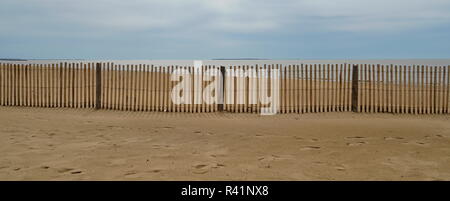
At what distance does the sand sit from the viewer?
4.23 metres

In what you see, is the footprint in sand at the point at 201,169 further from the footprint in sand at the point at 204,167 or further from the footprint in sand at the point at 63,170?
the footprint in sand at the point at 63,170

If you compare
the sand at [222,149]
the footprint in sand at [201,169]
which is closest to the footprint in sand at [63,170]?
the sand at [222,149]

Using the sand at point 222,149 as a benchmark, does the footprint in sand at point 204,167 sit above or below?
below

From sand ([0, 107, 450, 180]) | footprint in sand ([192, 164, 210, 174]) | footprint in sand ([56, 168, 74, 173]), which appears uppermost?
sand ([0, 107, 450, 180])

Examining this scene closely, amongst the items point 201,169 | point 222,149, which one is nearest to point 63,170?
point 201,169

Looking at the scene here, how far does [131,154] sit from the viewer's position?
5172 mm

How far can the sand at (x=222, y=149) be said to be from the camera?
4227 millimetres

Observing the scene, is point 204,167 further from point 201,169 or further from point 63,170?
point 63,170

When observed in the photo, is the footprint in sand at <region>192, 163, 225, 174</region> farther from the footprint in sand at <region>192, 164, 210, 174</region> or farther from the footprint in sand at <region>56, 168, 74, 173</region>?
the footprint in sand at <region>56, 168, 74, 173</region>

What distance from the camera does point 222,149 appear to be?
566 cm

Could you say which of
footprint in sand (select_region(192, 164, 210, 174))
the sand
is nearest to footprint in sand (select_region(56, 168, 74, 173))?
the sand

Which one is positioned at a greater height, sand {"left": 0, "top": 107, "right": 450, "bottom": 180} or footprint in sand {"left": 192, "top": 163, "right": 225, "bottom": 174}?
sand {"left": 0, "top": 107, "right": 450, "bottom": 180}

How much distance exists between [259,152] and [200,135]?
1.87 m
